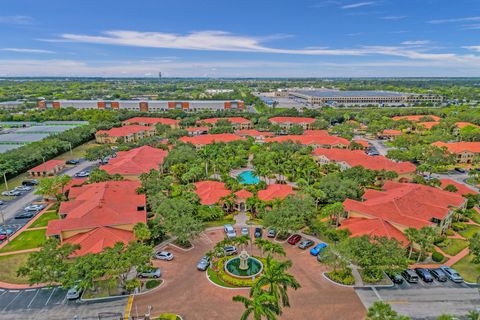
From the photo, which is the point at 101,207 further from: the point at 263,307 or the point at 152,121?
the point at 152,121

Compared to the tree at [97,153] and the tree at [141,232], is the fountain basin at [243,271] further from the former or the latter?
the tree at [97,153]

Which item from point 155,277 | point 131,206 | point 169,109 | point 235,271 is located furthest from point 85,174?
point 169,109

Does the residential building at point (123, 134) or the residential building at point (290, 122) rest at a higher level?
the residential building at point (290, 122)

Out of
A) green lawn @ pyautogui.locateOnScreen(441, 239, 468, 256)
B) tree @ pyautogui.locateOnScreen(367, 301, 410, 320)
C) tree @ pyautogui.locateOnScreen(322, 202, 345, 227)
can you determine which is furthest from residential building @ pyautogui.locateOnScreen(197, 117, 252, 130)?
tree @ pyautogui.locateOnScreen(367, 301, 410, 320)

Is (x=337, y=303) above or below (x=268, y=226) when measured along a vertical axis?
below

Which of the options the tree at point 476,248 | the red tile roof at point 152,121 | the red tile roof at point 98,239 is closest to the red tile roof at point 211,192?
the red tile roof at point 98,239

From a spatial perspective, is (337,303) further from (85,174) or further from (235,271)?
(85,174)
